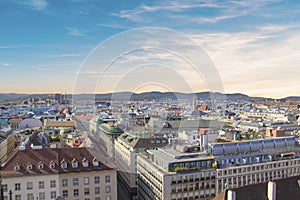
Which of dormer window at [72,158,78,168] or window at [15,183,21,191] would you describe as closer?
window at [15,183,21,191]

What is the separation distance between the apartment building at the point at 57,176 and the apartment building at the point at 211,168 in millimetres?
5822

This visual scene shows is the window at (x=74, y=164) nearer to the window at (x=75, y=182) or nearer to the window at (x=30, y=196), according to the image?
the window at (x=75, y=182)

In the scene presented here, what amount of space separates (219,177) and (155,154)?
7846 mm

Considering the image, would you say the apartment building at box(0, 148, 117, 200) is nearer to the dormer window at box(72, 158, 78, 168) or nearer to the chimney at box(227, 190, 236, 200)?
the dormer window at box(72, 158, 78, 168)

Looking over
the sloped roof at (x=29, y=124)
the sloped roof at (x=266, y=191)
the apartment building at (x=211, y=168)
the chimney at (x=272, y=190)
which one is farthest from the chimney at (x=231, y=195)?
the sloped roof at (x=29, y=124)

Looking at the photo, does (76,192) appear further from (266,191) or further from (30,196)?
(266,191)

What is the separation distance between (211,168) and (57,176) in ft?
54.7

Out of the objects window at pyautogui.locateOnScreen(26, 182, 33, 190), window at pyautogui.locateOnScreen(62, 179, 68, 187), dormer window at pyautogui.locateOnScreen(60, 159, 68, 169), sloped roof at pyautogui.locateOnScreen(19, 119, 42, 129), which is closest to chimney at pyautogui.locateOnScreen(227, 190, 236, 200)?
window at pyautogui.locateOnScreen(62, 179, 68, 187)

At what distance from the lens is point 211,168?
35.4 m

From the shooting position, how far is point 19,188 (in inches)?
1166

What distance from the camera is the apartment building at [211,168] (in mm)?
33438

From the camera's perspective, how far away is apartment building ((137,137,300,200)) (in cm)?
3344

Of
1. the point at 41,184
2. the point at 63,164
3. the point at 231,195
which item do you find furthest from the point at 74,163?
the point at 231,195

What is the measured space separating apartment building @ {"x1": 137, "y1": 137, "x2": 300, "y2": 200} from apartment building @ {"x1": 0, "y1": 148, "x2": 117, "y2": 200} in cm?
582
